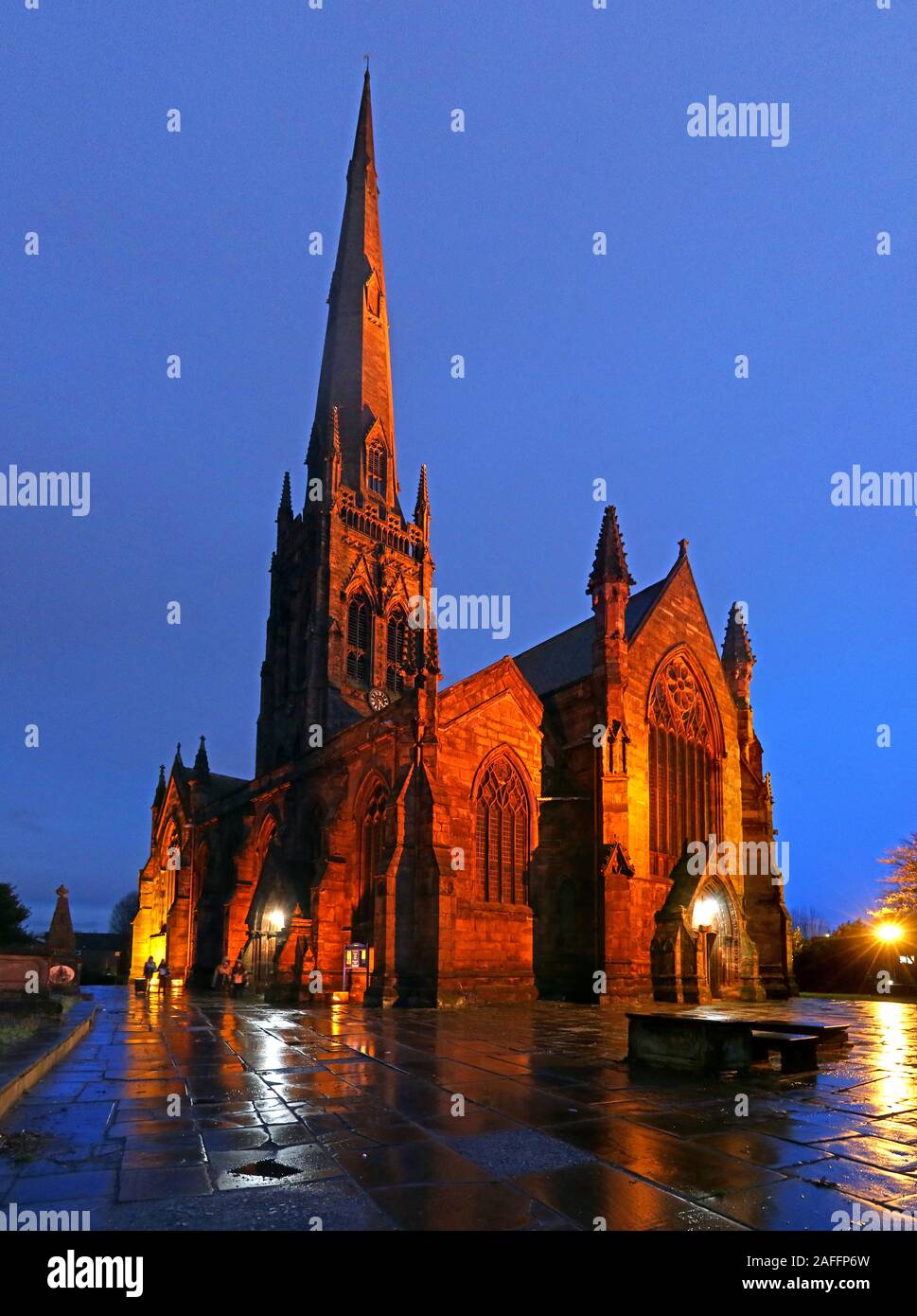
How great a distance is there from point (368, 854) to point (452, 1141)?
2205 cm

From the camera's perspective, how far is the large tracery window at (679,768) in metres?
29.6

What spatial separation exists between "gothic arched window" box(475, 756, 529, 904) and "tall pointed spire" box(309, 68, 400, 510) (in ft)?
101

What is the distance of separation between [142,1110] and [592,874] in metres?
20.9

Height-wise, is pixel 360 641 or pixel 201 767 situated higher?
pixel 360 641

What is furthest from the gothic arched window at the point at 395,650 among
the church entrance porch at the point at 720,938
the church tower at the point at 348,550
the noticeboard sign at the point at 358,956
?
the noticeboard sign at the point at 358,956

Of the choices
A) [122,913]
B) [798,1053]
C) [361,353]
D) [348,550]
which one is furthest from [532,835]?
[122,913]

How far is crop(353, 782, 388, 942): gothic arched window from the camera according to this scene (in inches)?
1095

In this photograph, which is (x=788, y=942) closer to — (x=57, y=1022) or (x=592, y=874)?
(x=592, y=874)

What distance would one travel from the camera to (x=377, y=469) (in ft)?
182

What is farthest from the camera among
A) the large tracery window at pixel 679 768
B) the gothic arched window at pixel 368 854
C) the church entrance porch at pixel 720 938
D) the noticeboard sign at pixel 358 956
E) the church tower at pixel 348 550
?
the church tower at pixel 348 550

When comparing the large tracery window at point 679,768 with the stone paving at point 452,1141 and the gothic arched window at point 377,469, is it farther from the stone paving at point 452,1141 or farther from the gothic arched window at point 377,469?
the gothic arched window at point 377,469

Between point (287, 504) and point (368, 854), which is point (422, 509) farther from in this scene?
point (368, 854)

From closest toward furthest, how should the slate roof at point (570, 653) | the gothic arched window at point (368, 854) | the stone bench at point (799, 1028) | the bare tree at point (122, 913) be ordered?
1. the stone bench at point (799, 1028)
2. the gothic arched window at point (368, 854)
3. the slate roof at point (570, 653)
4. the bare tree at point (122, 913)

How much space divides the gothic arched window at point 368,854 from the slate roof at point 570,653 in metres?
7.80
